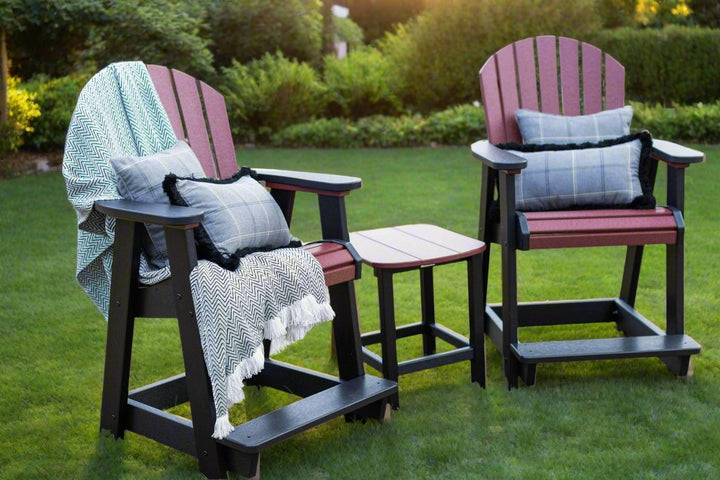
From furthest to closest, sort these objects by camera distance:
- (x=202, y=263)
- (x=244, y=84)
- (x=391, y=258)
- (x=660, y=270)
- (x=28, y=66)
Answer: (x=244, y=84)
(x=28, y=66)
(x=660, y=270)
(x=391, y=258)
(x=202, y=263)

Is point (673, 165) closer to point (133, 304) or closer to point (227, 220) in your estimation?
point (227, 220)

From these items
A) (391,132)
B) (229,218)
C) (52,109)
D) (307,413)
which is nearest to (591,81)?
(229,218)

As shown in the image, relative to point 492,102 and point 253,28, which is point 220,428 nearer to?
point 492,102

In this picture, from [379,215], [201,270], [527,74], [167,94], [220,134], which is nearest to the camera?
[201,270]

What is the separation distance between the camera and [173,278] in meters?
2.32

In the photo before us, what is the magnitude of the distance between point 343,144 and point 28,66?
115 inches

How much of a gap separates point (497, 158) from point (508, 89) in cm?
56

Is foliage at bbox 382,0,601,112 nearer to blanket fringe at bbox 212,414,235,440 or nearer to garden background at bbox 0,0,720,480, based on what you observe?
garden background at bbox 0,0,720,480

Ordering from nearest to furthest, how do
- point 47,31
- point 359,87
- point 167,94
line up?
point 167,94, point 47,31, point 359,87

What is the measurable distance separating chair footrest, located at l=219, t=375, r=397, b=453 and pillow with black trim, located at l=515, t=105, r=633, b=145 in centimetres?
115

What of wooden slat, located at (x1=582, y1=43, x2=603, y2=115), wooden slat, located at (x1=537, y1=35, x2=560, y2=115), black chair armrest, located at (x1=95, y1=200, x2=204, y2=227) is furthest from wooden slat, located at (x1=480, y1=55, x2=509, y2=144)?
black chair armrest, located at (x1=95, y1=200, x2=204, y2=227)

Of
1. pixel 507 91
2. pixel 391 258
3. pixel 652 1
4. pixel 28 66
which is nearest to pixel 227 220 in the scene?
pixel 391 258

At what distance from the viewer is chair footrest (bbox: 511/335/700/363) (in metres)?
2.96

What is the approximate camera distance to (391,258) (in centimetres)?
282
